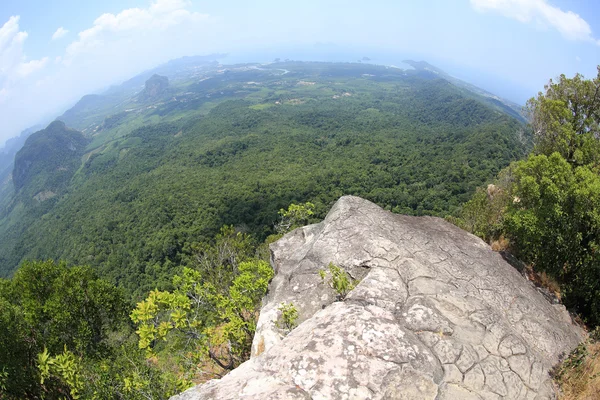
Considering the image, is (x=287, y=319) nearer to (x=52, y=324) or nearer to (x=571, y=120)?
(x=52, y=324)

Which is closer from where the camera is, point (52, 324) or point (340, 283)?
point (340, 283)

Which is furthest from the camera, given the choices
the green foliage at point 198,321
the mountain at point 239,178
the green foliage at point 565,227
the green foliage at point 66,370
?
the mountain at point 239,178

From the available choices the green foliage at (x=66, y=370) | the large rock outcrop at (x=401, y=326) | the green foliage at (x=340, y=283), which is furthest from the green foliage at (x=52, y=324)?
the green foliage at (x=340, y=283)

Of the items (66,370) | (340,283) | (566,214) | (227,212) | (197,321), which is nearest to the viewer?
(340,283)

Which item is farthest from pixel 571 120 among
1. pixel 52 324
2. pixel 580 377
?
pixel 52 324

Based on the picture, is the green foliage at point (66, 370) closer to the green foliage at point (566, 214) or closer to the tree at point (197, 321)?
the tree at point (197, 321)

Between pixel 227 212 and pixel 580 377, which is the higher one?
pixel 580 377

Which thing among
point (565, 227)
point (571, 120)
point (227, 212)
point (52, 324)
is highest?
point (571, 120)
